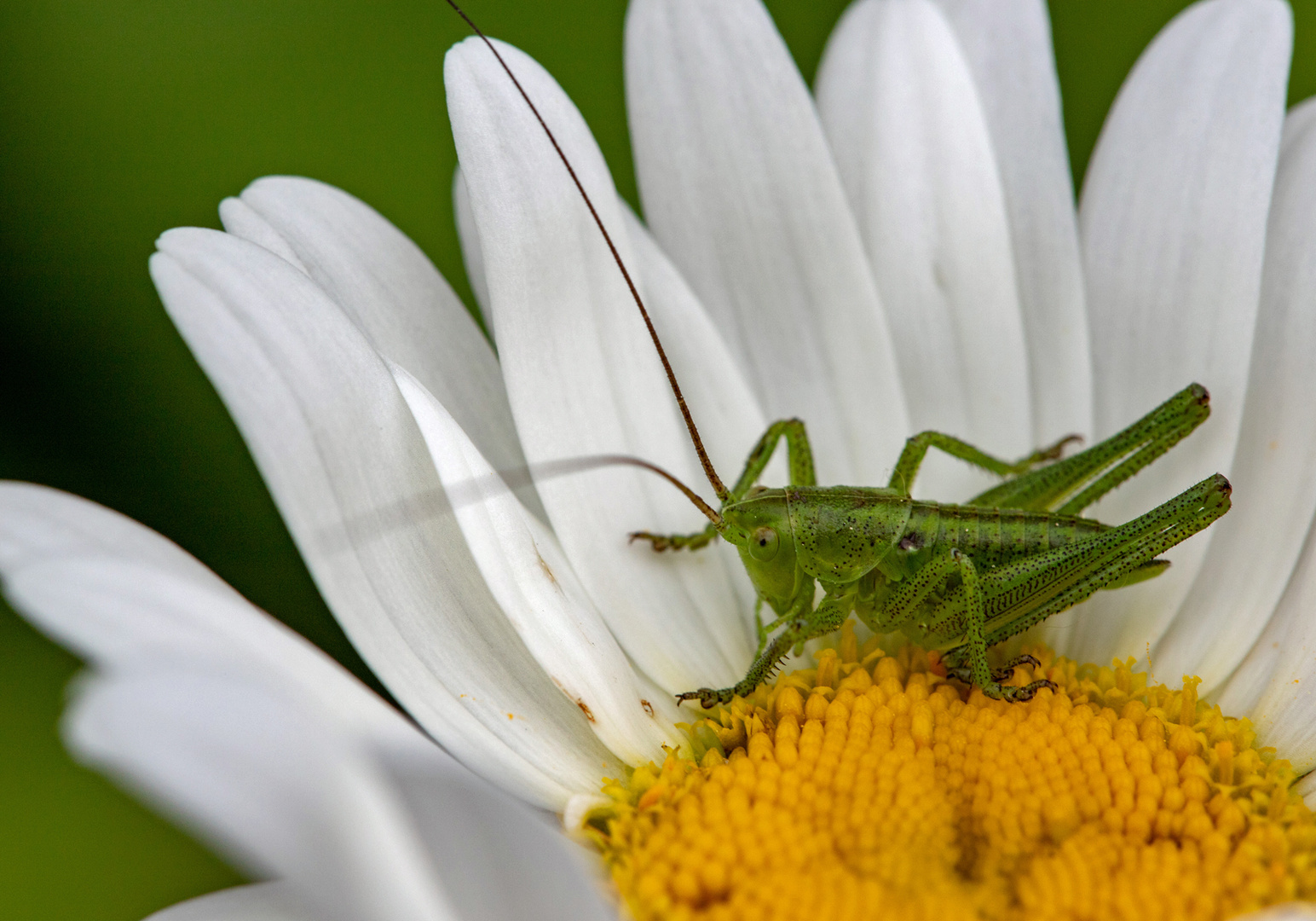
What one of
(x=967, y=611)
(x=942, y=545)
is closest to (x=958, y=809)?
(x=967, y=611)

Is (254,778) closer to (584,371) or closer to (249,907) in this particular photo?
(249,907)

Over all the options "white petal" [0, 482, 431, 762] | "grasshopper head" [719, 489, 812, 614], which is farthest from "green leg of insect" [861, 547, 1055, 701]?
"white petal" [0, 482, 431, 762]

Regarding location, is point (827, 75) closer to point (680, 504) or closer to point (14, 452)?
point (680, 504)

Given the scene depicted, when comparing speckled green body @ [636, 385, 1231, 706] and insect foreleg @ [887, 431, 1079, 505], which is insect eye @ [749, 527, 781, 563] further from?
insect foreleg @ [887, 431, 1079, 505]

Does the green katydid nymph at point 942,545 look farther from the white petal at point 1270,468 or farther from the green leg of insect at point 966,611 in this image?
the white petal at point 1270,468

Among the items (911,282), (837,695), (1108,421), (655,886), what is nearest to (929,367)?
(911,282)

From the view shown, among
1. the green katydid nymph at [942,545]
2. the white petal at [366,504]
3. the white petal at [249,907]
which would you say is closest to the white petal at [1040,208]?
the green katydid nymph at [942,545]
